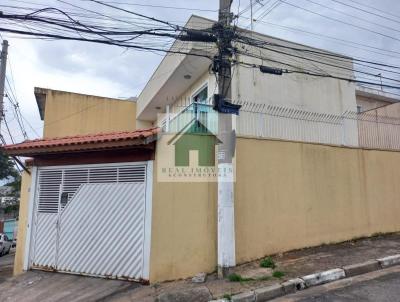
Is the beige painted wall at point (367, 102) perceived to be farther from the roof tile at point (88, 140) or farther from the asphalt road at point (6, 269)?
the asphalt road at point (6, 269)

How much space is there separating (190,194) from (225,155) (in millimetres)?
1096

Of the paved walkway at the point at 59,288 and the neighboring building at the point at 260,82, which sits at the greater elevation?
the neighboring building at the point at 260,82

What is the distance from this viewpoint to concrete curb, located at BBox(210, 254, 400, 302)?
18.6ft

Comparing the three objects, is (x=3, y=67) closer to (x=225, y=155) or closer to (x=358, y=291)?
(x=225, y=155)

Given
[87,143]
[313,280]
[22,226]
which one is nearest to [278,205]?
[313,280]

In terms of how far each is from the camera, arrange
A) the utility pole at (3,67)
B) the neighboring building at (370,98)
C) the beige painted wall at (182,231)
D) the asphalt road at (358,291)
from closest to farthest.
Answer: the asphalt road at (358,291) → the beige painted wall at (182,231) → the utility pole at (3,67) → the neighboring building at (370,98)

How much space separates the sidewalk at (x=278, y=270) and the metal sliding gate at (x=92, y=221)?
2.58ft

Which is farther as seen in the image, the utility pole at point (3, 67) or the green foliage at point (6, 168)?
the green foliage at point (6, 168)

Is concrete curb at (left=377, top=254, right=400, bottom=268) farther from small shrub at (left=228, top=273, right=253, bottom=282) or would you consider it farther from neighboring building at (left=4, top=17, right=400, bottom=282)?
small shrub at (left=228, top=273, right=253, bottom=282)

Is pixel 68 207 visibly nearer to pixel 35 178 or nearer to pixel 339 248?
pixel 35 178

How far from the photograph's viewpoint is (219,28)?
7.13 metres

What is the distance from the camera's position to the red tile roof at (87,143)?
6.92 m

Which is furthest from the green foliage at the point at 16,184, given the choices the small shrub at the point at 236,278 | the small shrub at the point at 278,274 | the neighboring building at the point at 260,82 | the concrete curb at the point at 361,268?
the concrete curb at the point at 361,268

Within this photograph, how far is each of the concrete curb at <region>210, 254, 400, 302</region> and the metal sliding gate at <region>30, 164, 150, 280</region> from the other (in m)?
2.30
